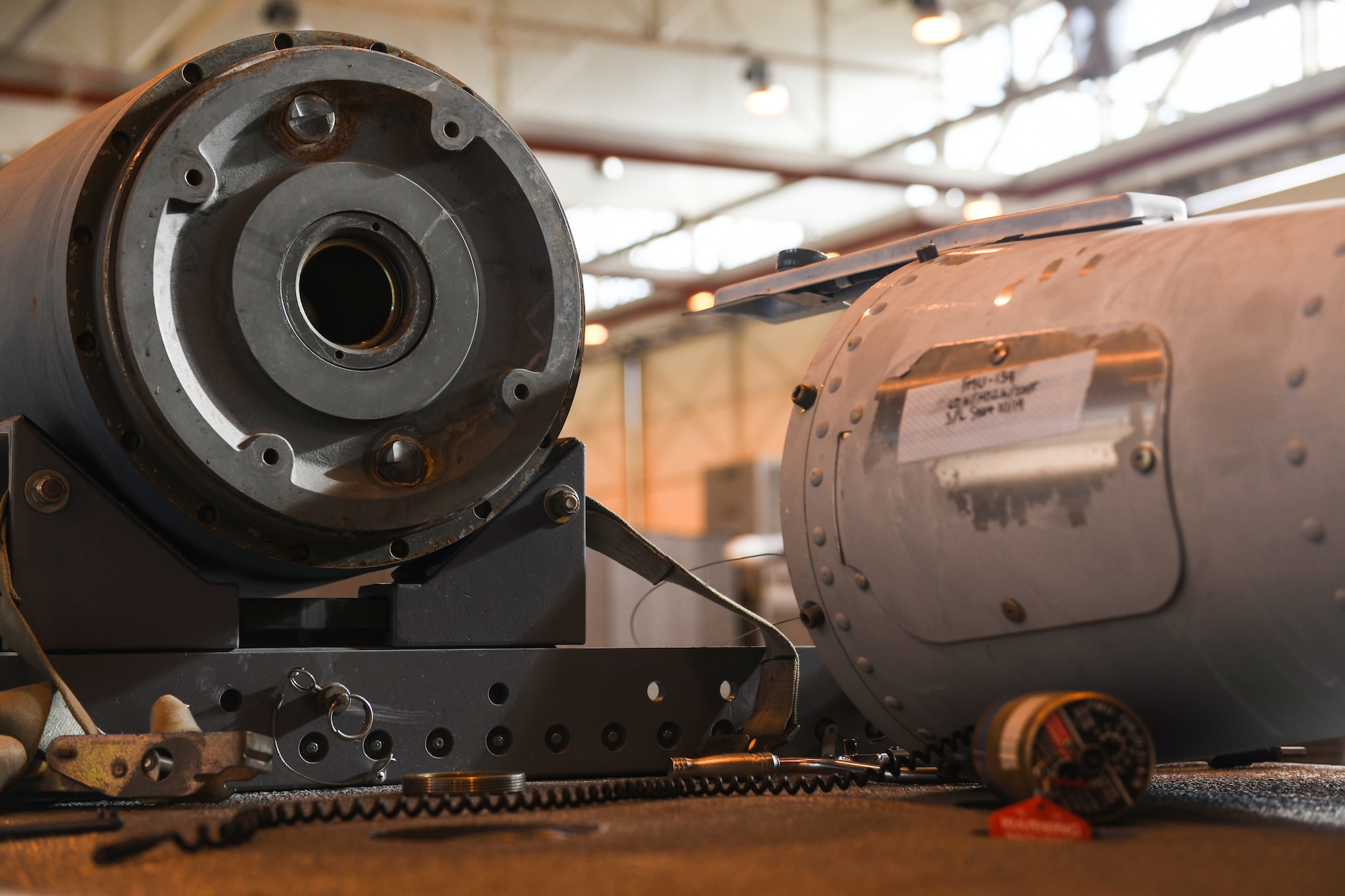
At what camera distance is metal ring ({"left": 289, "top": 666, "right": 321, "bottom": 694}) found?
1453 millimetres

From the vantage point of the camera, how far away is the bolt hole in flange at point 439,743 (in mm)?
1521

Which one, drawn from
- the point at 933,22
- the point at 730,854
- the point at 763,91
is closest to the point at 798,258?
the point at 730,854

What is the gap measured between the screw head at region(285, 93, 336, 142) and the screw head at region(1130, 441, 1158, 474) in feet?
3.09

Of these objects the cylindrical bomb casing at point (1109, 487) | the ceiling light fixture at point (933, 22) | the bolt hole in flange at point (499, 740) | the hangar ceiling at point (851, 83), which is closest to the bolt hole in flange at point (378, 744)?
the bolt hole in flange at point (499, 740)

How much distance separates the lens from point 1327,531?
1.06 metres

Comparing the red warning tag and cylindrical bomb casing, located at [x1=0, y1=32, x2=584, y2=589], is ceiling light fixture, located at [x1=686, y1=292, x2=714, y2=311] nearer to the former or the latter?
cylindrical bomb casing, located at [x1=0, y1=32, x2=584, y2=589]

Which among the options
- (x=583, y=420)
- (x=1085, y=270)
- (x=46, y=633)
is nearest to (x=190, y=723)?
(x=46, y=633)

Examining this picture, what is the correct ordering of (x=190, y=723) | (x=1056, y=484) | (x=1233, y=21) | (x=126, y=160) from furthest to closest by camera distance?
1. (x=1233, y=21)
2. (x=126, y=160)
3. (x=190, y=723)
4. (x=1056, y=484)

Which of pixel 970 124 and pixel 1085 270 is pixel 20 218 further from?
pixel 970 124

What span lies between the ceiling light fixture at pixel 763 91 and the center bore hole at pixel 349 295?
682 centimetres

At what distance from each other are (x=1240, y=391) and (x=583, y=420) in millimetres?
14623

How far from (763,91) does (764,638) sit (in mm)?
6883

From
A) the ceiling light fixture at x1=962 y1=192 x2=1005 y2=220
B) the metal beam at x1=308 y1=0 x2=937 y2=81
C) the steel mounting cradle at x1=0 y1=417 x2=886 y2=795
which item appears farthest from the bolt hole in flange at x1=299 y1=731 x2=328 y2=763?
the ceiling light fixture at x1=962 y1=192 x2=1005 y2=220

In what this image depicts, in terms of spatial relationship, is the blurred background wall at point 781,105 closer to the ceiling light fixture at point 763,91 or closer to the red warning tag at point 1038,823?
the ceiling light fixture at point 763,91
